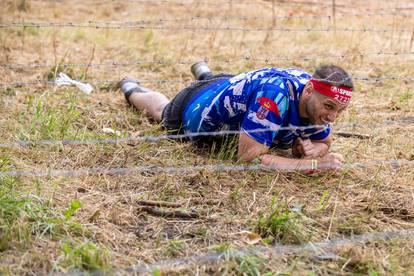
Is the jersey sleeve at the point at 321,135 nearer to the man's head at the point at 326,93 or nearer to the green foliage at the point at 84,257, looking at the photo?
the man's head at the point at 326,93

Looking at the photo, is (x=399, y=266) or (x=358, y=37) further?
(x=358, y=37)

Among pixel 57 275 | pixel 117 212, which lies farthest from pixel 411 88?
pixel 57 275

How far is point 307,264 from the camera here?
10.5ft

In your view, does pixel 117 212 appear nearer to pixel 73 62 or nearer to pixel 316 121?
pixel 316 121

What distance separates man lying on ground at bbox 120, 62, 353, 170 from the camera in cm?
385

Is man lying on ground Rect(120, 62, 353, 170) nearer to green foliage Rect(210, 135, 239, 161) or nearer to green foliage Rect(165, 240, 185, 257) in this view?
green foliage Rect(210, 135, 239, 161)

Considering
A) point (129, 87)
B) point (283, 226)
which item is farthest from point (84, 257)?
point (129, 87)

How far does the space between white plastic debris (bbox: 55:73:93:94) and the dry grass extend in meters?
0.07

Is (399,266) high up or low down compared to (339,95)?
down

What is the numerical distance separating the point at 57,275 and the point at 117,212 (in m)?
0.67

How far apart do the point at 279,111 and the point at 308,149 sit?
42cm

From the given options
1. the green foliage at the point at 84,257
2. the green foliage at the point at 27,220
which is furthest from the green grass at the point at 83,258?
the green foliage at the point at 27,220

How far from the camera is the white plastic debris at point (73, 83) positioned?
5655 millimetres

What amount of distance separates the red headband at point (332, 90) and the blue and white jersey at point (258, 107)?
13 cm
